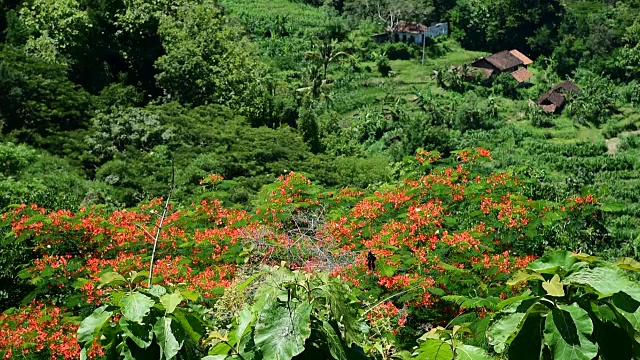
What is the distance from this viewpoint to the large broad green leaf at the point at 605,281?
1.85 m

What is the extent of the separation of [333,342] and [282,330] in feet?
0.54

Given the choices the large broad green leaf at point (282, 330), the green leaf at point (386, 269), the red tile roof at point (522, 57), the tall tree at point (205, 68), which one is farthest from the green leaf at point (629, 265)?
the red tile roof at point (522, 57)

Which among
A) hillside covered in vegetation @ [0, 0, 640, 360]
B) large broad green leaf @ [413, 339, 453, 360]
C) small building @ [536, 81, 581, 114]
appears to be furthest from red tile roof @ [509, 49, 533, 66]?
large broad green leaf @ [413, 339, 453, 360]

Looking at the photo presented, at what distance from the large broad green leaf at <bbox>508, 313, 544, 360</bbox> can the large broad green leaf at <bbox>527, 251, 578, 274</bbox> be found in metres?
0.15

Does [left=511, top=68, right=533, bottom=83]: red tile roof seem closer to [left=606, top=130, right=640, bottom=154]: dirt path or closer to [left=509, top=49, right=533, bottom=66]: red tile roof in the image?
[left=509, top=49, right=533, bottom=66]: red tile roof

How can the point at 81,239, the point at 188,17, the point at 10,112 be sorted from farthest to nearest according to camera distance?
the point at 188,17 < the point at 10,112 < the point at 81,239

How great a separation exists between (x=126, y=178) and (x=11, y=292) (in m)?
9.66

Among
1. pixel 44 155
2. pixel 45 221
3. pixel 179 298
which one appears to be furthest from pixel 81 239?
pixel 44 155

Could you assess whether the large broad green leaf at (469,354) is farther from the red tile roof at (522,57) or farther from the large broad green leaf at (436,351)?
the red tile roof at (522,57)

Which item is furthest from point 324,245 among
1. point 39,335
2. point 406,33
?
point 406,33

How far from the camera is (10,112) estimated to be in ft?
63.1

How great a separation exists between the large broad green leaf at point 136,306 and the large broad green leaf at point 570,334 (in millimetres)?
1220

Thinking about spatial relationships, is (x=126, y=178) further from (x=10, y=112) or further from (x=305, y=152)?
(x=305, y=152)

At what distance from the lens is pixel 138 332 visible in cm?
218
